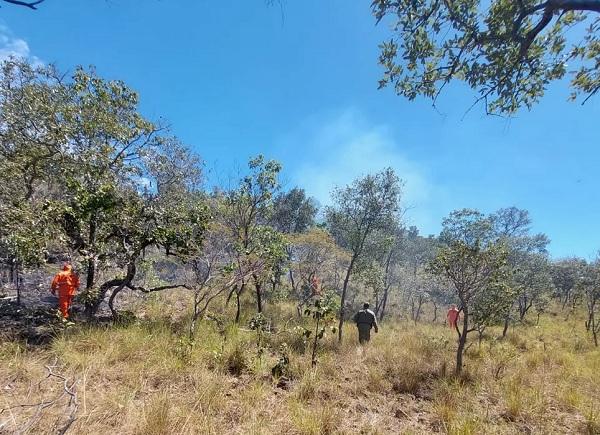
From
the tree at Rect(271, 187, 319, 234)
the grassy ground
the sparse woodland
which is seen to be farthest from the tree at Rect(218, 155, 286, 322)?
the tree at Rect(271, 187, 319, 234)

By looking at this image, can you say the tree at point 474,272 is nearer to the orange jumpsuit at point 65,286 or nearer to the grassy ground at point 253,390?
the grassy ground at point 253,390

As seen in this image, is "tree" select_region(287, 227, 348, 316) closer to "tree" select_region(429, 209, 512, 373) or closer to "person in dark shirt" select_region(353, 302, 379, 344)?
"person in dark shirt" select_region(353, 302, 379, 344)

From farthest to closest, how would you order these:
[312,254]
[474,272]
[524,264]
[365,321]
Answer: [524,264] < [312,254] < [365,321] < [474,272]

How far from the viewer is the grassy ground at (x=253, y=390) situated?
12.4 ft

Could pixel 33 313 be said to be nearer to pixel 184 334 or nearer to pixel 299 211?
pixel 184 334

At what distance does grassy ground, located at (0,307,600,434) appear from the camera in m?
3.78

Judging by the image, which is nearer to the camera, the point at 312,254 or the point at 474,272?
the point at 474,272

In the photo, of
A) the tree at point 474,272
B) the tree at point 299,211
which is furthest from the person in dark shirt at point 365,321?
the tree at point 299,211

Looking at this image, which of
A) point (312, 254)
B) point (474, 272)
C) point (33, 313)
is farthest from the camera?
point (312, 254)

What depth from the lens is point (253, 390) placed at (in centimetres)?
484

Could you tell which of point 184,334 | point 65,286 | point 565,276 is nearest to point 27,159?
point 65,286

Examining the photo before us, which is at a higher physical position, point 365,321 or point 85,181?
point 85,181

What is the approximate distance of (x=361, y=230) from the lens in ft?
40.2

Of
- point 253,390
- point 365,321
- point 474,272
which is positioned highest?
point 474,272
